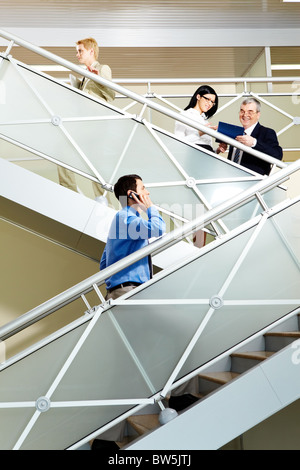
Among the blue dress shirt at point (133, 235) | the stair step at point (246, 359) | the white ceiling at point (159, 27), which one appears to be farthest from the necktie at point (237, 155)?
the white ceiling at point (159, 27)

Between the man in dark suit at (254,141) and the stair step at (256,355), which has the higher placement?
the man in dark suit at (254,141)

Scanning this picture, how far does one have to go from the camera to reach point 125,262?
3.33m

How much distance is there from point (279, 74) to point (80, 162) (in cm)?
713

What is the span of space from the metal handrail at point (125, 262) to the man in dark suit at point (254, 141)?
1.47 m

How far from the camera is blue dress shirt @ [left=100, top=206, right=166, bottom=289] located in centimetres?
354

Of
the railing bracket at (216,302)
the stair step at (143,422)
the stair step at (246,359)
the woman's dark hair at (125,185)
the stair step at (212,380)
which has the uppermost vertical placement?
the woman's dark hair at (125,185)

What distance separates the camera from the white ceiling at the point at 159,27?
9.20m

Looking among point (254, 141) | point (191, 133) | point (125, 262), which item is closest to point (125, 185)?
point (125, 262)

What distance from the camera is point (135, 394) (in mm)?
3381

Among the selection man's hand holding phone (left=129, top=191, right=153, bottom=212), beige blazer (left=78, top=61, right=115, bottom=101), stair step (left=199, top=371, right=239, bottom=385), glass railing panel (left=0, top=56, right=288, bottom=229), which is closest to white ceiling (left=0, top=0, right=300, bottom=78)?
beige blazer (left=78, top=61, right=115, bottom=101)

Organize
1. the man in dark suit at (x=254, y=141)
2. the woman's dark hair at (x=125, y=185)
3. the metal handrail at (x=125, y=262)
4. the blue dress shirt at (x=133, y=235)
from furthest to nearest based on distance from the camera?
the man in dark suit at (x=254, y=141)
the woman's dark hair at (x=125, y=185)
the blue dress shirt at (x=133, y=235)
the metal handrail at (x=125, y=262)

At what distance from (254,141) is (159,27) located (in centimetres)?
554

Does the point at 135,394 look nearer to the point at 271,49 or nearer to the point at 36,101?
the point at 36,101

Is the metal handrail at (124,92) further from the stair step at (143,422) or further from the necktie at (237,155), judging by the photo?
the stair step at (143,422)
